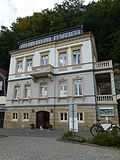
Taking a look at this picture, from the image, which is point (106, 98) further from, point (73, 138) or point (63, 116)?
point (73, 138)

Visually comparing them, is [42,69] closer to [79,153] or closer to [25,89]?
[25,89]

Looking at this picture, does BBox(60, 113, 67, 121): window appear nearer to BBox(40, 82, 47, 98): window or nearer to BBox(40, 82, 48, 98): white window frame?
BBox(40, 82, 48, 98): white window frame

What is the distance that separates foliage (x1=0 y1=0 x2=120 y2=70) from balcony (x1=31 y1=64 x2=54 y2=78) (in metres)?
13.9

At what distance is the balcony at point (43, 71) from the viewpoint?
17.0m

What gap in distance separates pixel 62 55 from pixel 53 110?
7.40 meters

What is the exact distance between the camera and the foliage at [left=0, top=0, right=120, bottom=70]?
2795 centimetres

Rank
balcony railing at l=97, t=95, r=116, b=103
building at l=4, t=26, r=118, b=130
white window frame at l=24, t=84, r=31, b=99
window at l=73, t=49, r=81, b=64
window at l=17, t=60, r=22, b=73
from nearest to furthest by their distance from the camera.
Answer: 1. balcony railing at l=97, t=95, r=116, b=103
2. building at l=4, t=26, r=118, b=130
3. window at l=73, t=49, r=81, b=64
4. white window frame at l=24, t=84, r=31, b=99
5. window at l=17, t=60, r=22, b=73

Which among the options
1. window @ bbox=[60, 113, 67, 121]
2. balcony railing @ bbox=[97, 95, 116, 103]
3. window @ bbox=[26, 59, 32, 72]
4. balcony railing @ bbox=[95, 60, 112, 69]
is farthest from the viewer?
window @ bbox=[26, 59, 32, 72]

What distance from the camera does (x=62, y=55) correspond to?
1836 cm

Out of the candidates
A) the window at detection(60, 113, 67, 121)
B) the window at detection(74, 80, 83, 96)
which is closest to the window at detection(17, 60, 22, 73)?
the window at detection(74, 80, 83, 96)

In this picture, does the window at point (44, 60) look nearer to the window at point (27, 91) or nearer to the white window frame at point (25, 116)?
the window at point (27, 91)

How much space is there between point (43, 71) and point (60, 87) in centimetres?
298

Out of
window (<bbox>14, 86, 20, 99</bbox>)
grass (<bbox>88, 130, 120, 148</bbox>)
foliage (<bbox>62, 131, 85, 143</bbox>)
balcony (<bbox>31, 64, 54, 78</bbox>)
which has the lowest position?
foliage (<bbox>62, 131, 85, 143</bbox>)

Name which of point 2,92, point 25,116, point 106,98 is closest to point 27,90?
point 25,116
